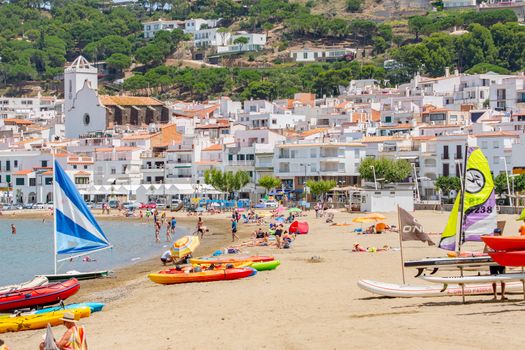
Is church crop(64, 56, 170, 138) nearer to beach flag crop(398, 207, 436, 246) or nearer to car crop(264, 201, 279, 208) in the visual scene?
car crop(264, 201, 279, 208)

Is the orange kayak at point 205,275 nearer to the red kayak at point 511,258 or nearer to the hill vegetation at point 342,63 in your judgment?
the red kayak at point 511,258

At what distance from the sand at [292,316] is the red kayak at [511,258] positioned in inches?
30.8

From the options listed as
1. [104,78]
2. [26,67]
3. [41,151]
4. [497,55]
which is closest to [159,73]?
[104,78]

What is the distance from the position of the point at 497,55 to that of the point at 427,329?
143 metres

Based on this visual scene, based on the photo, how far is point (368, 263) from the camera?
101 feet

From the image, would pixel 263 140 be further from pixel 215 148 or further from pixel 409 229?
pixel 409 229

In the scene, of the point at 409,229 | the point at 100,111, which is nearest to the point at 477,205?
the point at 409,229

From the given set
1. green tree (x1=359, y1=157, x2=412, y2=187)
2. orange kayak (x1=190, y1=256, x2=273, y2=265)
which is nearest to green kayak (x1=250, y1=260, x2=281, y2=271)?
orange kayak (x1=190, y1=256, x2=273, y2=265)

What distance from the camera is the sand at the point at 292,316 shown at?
16.9 metres

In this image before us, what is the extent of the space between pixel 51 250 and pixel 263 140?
41.6m

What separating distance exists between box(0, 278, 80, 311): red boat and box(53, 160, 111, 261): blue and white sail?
3.64 m

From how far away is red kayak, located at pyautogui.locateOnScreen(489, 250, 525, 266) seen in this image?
19812 millimetres

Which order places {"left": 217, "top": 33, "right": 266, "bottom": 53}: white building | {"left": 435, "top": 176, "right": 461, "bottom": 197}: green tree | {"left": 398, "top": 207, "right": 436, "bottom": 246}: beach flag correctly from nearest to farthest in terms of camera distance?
{"left": 398, "top": 207, "right": 436, "bottom": 246}: beach flag → {"left": 435, "top": 176, "right": 461, "bottom": 197}: green tree → {"left": 217, "top": 33, "right": 266, "bottom": 53}: white building

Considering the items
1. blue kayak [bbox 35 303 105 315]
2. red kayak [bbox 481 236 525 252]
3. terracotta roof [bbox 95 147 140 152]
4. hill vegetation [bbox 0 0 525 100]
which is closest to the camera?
red kayak [bbox 481 236 525 252]
